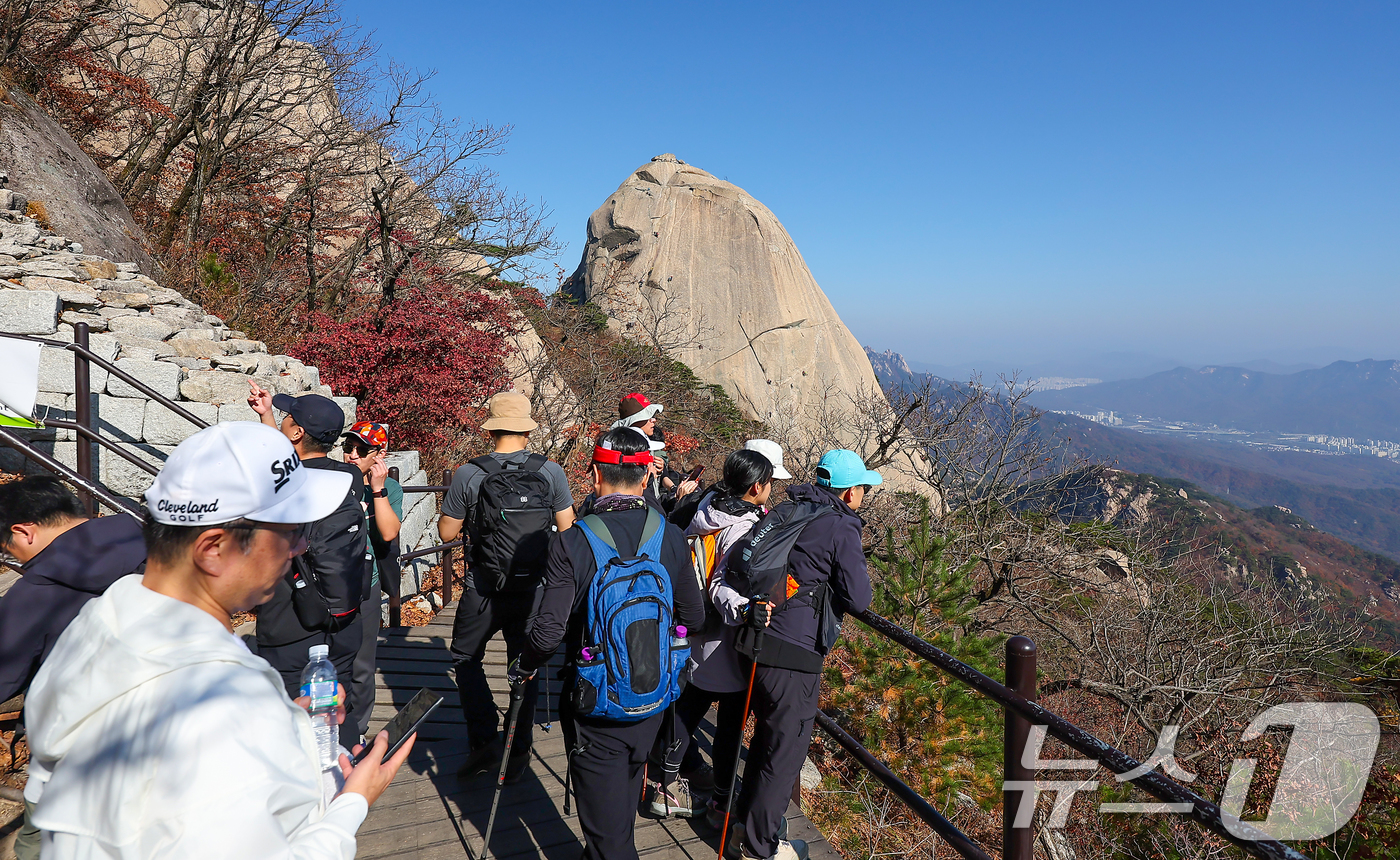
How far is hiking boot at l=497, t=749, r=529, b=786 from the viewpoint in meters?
3.52

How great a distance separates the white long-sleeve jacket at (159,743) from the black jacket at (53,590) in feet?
4.02

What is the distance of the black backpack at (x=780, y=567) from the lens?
2895 mm

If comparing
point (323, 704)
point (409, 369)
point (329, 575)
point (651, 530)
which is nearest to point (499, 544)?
point (329, 575)

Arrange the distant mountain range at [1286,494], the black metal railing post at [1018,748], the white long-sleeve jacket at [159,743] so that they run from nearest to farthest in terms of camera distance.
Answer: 1. the white long-sleeve jacket at [159,743]
2. the black metal railing post at [1018,748]
3. the distant mountain range at [1286,494]

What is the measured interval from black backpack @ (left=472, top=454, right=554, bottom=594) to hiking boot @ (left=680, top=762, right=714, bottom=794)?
1.35 m

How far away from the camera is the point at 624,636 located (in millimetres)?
2512

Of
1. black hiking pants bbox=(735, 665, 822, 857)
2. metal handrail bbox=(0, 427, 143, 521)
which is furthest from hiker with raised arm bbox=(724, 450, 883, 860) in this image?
metal handrail bbox=(0, 427, 143, 521)

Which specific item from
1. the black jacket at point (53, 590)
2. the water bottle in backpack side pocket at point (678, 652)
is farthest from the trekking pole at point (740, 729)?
the black jacket at point (53, 590)

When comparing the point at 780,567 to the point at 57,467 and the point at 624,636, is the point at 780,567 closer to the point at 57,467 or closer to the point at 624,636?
the point at 624,636

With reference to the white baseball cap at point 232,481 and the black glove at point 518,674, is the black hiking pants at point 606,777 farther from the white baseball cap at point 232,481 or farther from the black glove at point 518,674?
the white baseball cap at point 232,481

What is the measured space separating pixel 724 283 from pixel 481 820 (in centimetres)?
2437

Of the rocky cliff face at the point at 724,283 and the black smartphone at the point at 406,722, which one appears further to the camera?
the rocky cliff face at the point at 724,283

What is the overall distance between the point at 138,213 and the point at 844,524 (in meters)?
13.5

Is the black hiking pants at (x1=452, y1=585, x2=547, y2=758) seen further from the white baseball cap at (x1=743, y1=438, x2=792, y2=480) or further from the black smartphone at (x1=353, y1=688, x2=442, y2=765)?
the black smartphone at (x1=353, y1=688, x2=442, y2=765)
